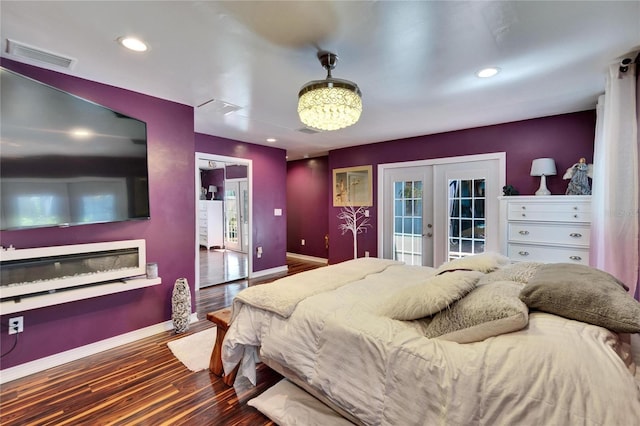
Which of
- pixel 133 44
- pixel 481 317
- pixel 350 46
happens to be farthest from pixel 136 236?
pixel 481 317

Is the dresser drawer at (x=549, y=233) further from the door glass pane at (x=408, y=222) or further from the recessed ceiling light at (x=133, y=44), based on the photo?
the recessed ceiling light at (x=133, y=44)

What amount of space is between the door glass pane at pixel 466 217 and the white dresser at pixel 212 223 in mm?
5853

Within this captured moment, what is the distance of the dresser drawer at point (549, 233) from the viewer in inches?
113

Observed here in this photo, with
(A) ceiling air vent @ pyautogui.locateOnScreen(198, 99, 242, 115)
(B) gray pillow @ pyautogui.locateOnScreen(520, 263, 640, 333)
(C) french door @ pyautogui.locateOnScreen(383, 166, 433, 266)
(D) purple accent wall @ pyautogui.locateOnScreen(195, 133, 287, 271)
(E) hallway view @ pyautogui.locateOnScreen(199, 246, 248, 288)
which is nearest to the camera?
(B) gray pillow @ pyautogui.locateOnScreen(520, 263, 640, 333)

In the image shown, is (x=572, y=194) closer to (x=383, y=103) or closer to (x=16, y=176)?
(x=383, y=103)

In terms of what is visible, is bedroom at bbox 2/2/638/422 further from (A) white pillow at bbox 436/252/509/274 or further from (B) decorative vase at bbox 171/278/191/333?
(A) white pillow at bbox 436/252/509/274

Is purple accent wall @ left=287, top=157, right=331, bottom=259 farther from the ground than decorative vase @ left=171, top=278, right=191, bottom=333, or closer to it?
farther from the ground

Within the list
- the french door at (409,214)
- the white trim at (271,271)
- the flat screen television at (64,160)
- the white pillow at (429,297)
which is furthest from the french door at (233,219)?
the white pillow at (429,297)

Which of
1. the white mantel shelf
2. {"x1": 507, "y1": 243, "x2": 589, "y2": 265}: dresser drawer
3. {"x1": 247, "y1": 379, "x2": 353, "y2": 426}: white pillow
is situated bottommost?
{"x1": 247, "y1": 379, "x2": 353, "y2": 426}: white pillow

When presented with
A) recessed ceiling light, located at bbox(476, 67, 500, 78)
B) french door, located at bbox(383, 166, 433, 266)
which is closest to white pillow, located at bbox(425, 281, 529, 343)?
recessed ceiling light, located at bbox(476, 67, 500, 78)

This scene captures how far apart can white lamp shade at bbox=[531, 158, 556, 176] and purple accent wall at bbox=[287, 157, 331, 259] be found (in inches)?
143

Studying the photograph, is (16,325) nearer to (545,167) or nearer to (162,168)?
(162,168)

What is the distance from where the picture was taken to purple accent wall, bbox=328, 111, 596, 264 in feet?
10.8

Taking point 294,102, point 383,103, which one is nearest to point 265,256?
point 294,102
